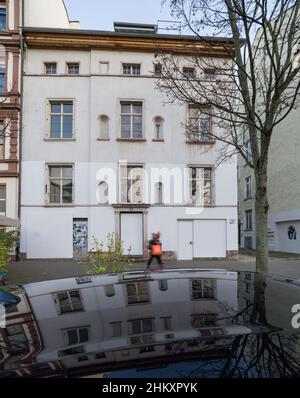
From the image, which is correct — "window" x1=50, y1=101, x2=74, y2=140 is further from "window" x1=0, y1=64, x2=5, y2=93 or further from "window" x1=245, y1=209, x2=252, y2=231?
"window" x1=245, y1=209, x2=252, y2=231

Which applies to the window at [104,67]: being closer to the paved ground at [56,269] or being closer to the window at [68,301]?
the paved ground at [56,269]

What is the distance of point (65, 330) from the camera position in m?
1.93

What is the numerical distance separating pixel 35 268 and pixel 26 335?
536 inches

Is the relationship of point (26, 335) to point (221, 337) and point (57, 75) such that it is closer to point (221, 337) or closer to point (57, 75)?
point (221, 337)

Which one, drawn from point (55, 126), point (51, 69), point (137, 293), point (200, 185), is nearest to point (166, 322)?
point (137, 293)

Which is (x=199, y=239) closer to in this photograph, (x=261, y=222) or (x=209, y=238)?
(x=209, y=238)

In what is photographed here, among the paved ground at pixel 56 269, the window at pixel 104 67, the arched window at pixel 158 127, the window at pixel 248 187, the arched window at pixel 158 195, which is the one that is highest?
the window at pixel 104 67

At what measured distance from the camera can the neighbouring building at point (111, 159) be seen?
1797 cm

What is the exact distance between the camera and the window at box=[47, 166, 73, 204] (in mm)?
18359

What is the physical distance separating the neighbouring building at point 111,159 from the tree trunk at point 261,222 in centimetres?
1018

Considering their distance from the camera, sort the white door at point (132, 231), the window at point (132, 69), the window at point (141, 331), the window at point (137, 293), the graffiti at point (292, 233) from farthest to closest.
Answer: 1. the graffiti at point (292, 233)
2. the window at point (132, 69)
3. the white door at point (132, 231)
4. the window at point (137, 293)
5. the window at point (141, 331)

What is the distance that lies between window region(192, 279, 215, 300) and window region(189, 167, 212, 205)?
52.1ft

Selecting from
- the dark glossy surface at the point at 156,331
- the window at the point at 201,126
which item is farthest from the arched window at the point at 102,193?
the dark glossy surface at the point at 156,331

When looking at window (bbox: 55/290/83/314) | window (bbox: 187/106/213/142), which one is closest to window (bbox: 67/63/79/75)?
window (bbox: 187/106/213/142)
